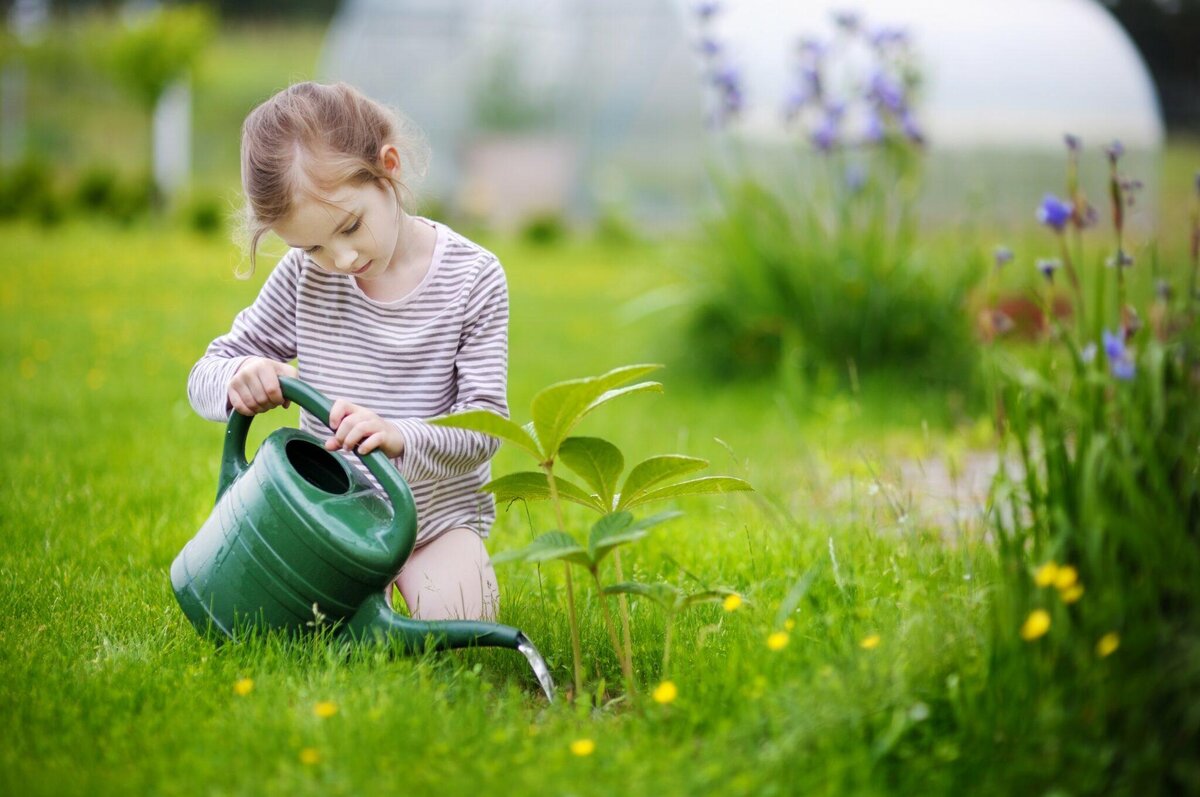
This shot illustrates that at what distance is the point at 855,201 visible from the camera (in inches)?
182

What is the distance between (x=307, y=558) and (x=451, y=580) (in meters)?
0.34

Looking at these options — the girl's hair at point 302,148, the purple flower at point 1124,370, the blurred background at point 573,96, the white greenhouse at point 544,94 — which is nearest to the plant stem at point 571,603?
the girl's hair at point 302,148

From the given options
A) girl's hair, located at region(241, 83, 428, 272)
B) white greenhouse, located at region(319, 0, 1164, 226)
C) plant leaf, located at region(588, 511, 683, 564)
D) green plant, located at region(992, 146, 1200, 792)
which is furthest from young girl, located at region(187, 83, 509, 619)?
white greenhouse, located at region(319, 0, 1164, 226)

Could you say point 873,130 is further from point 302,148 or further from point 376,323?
point 302,148

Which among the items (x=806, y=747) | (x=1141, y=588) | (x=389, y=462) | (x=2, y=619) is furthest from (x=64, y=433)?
(x=1141, y=588)

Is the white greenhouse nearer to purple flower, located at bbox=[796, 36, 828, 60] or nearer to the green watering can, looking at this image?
purple flower, located at bbox=[796, 36, 828, 60]

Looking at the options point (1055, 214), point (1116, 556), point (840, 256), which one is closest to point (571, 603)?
point (1116, 556)

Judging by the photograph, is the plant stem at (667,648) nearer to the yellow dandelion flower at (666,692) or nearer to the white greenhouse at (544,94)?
the yellow dandelion flower at (666,692)

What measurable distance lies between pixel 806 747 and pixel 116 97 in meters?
13.5

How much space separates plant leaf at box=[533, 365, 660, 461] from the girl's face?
47 cm

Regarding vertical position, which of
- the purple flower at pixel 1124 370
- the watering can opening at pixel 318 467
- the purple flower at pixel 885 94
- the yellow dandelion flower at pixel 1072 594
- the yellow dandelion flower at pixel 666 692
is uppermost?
the purple flower at pixel 885 94

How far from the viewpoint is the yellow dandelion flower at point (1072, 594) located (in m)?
1.42

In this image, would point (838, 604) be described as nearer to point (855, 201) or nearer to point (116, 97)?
point (855, 201)

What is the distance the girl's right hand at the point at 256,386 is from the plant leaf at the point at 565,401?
18.3 inches
